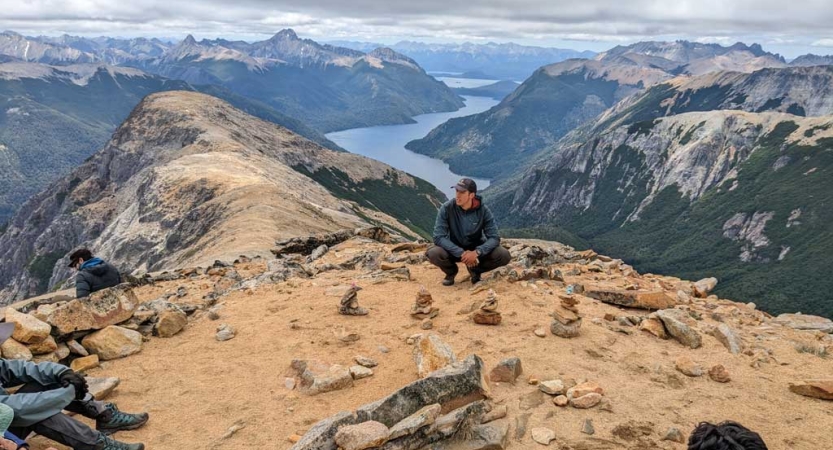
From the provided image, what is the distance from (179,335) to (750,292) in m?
211

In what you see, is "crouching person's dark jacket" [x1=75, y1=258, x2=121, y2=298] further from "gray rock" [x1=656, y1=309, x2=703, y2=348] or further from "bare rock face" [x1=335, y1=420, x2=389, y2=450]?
"gray rock" [x1=656, y1=309, x2=703, y2=348]

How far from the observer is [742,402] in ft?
28.3

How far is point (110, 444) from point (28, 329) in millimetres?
4380

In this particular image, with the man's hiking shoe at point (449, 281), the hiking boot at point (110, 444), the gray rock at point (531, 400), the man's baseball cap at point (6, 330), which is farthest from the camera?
the man's hiking shoe at point (449, 281)

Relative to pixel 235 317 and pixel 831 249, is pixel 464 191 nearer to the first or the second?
pixel 235 317

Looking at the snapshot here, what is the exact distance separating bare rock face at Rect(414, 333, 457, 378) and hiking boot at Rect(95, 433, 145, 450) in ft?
15.5

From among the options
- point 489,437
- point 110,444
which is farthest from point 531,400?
point 110,444

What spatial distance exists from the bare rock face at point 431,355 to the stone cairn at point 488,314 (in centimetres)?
204

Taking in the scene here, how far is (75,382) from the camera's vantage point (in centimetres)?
791

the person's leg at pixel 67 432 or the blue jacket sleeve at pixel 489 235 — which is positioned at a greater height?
the blue jacket sleeve at pixel 489 235

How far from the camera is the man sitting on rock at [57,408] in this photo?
23.5 ft

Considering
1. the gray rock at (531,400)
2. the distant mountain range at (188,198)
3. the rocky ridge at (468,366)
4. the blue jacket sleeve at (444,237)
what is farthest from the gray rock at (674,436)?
the distant mountain range at (188,198)

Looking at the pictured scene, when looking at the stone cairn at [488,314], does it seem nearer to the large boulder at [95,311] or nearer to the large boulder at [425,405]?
the large boulder at [425,405]

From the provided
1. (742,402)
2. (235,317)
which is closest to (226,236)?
(235,317)
